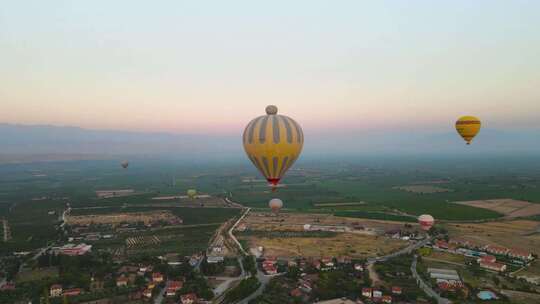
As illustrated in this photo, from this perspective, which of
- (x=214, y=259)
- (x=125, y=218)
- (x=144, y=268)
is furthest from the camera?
(x=125, y=218)

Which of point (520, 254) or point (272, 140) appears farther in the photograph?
point (520, 254)

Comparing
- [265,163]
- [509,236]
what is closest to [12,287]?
[265,163]

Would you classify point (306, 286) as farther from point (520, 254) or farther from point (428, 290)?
point (520, 254)

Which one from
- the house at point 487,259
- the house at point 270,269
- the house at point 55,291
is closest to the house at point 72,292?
the house at point 55,291

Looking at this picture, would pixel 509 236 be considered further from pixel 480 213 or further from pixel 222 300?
pixel 222 300

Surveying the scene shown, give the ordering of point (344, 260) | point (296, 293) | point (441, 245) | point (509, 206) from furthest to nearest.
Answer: point (509, 206) < point (441, 245) < point (344, 260) < point (296, 293)

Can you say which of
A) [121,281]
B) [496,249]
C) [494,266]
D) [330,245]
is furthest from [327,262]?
[496,249]

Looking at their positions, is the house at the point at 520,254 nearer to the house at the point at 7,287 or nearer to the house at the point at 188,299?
the house at the point at 188,299
